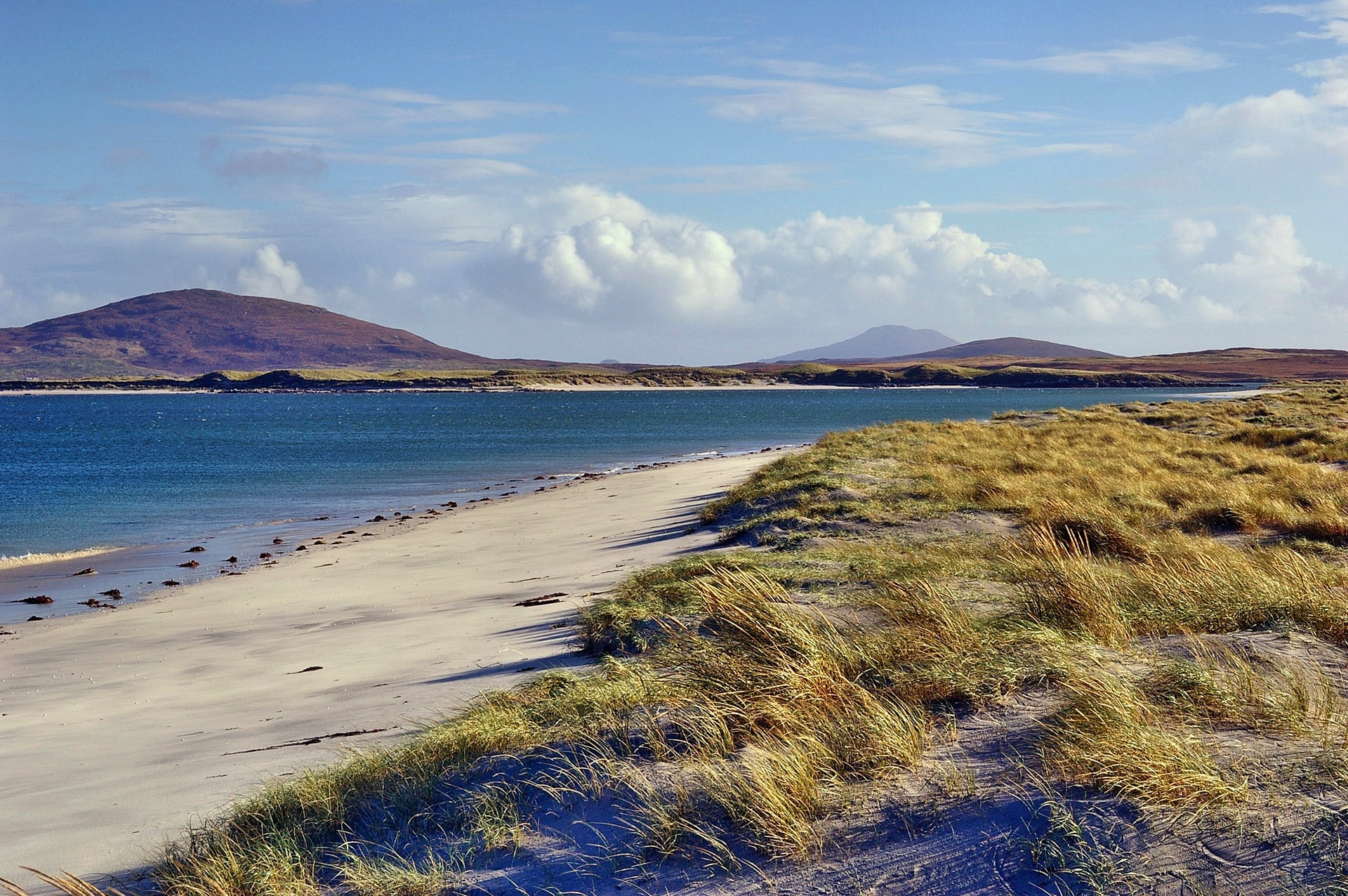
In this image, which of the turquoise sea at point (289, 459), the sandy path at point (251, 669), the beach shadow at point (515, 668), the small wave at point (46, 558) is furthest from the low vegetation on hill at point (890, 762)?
the small wave at point (46, 558)

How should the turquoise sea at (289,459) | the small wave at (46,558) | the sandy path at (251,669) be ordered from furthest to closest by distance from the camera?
1. the turquoise sea at (289,459)
2. the small wave at (46,558)
3. the sandy path at (251,669)

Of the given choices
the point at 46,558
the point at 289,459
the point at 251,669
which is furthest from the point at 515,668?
the point at 289,459

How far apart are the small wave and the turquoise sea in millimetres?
117

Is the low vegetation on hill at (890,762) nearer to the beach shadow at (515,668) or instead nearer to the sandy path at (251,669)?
the beach shadow at (515,668)

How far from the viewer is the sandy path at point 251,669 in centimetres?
640

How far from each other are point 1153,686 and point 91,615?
1514 cm

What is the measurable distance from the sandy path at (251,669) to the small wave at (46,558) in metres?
5.64

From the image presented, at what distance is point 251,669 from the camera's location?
34.3ft

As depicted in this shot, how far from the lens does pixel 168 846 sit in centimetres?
501

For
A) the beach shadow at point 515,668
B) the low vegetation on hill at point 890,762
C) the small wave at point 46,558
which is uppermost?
the low vegetation on hill at point 890,762

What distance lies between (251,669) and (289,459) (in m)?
38.9

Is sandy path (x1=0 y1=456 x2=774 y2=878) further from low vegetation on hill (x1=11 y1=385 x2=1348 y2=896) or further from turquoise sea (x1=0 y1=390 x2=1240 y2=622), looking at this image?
turquoise sea (x1=0 y1=390 x2=1240 y2=622)

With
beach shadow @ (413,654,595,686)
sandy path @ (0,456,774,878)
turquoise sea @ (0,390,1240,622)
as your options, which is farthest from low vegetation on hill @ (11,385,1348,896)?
turquoise sea @ (0,390,1240,622)

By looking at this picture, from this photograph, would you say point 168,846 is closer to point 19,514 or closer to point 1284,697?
point 1284,697
